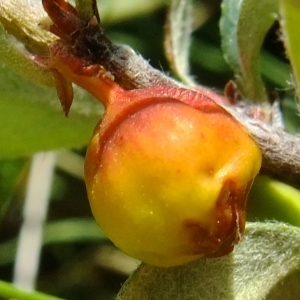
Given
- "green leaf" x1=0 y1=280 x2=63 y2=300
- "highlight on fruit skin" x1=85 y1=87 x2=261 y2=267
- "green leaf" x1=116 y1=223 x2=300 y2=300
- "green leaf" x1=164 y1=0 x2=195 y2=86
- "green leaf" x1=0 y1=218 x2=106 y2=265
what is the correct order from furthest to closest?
"green leaf" x1=0 y1=218 x2=106 y2=265 < "green leaf" x1=164 y1=0 x2=195 y2=86 < "green leaf" x1=0 y1=280 x2=63 y2=300 < "green leaf" x1=116 y1=223 x2=300 y2=300 < "highlight on fruit skin" x1=85 y1=87 x2=261 y2=267

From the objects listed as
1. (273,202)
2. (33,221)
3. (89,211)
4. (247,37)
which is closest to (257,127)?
(273,202)

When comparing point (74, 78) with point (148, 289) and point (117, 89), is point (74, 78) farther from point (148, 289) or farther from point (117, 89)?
point (148, 289)

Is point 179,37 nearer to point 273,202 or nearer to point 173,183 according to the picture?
point 273,202

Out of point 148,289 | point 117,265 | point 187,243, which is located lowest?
point 117,265

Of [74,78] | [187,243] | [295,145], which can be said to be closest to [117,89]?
[74,78]

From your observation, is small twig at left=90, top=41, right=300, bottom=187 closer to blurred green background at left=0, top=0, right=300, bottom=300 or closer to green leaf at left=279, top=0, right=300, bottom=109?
green leaf at left=279, top=0, right=300, bottom=109

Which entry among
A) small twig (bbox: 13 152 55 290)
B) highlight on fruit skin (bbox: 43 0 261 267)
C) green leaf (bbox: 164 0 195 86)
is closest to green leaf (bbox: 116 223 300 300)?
highlight on fruit skin (bbox: 43 0 261 267)
